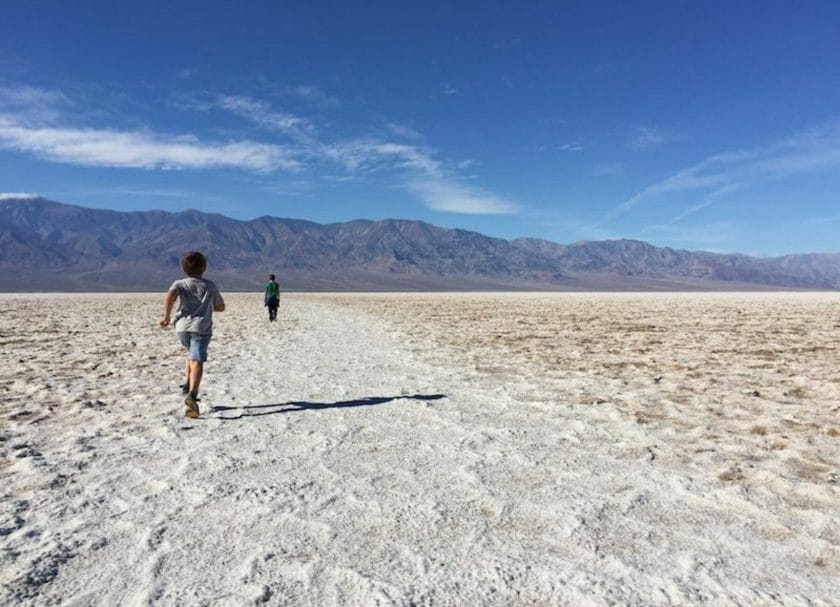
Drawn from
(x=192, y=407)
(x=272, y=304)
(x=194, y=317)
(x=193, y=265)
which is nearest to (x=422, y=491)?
(x=192, y=407)

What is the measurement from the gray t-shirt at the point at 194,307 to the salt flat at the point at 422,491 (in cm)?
108

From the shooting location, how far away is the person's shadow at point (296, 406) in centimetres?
677

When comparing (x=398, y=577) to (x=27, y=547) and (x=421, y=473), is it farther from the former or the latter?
(x=27, y=547)

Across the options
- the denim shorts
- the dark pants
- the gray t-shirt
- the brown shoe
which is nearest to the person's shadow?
the brown shoe

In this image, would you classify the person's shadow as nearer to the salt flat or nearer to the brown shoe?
the salt flat

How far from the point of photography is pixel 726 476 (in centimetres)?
450

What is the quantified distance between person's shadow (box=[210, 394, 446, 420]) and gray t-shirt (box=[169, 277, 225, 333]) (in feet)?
3.60

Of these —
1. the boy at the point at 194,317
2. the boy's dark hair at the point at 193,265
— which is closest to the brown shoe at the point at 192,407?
the boy at the point at 194,317

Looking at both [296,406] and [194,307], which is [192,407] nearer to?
[194,307]

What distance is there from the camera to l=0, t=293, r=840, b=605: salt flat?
292 centimetres

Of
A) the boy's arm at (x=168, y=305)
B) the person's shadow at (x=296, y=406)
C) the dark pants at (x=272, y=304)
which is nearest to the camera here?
the boy's arm at (x=168, y=305)

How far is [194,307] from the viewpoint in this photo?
642cm

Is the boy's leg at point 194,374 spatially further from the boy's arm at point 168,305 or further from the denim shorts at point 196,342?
the boy's arm at point 168,305

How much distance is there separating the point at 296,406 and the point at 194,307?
180cm
